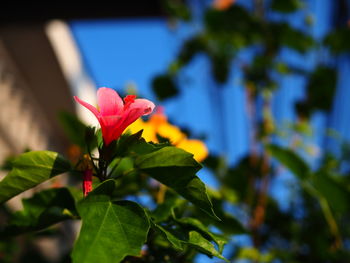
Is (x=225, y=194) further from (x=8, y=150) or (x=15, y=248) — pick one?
(x=8, y=150)

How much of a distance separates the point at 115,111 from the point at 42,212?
0.17m

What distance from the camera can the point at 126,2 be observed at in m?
1.83

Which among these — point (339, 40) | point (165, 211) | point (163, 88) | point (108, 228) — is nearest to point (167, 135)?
point (165, 211)

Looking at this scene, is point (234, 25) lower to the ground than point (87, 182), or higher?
higher

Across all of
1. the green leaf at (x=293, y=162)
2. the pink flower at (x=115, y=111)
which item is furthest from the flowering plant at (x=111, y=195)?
the green leaf at (x=293, y=162)

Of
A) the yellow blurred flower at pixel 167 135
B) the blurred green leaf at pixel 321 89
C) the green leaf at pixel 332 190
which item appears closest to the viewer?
the yellow blurred flower at pixel 167 135

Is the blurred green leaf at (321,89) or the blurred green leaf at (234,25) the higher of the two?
the blurred green leaf at (234,25)

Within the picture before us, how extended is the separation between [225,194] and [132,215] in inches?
30.3

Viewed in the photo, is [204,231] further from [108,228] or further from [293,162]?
[293,162]

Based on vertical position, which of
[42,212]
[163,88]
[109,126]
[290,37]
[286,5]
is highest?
[286,5]

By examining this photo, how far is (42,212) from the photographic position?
1.53 feet

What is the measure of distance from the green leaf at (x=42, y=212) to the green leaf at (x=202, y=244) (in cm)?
16

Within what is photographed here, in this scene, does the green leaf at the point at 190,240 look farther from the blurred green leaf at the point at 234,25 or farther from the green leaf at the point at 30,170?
the blurred green leaf at the point at 234,25

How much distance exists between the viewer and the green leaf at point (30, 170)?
1.29 feet
